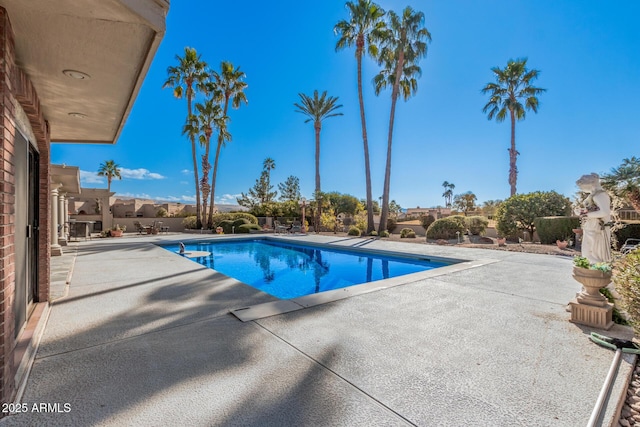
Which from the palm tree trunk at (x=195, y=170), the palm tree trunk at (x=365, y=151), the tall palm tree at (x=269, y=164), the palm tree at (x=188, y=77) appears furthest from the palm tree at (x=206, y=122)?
the tall palm tree at (x=269, y=164)

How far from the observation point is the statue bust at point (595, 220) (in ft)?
12.3

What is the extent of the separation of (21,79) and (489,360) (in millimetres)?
5017

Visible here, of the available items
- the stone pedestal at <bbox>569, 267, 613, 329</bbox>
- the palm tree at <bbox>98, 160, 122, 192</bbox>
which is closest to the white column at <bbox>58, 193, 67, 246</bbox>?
the stone pedestal at <bbox>569, 267, 613, 329</bbox>

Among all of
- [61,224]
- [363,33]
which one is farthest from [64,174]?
[363,33]

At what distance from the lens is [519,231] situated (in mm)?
15602

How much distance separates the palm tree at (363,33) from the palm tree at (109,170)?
120ft

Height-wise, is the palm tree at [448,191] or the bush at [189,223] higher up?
the palm tree at [448,191]

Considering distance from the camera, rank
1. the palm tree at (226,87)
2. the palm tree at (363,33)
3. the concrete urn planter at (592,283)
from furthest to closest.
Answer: the palm tree at (226,87) < the palm tree at (363,33) < the concrete urn planter at (592,283)

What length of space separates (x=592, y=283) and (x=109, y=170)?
4948cm

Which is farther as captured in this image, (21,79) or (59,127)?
(59,127)

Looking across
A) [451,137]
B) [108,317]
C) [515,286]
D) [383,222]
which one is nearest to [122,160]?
[383,222]

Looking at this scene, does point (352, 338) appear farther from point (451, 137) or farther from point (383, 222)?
point (451, 137)

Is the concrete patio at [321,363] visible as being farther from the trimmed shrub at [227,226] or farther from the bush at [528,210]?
the trimmed shrub at [227,226]

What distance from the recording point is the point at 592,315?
3.59 m
